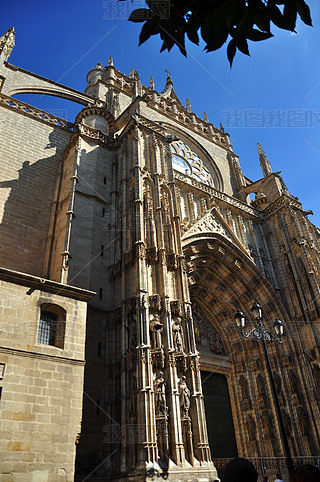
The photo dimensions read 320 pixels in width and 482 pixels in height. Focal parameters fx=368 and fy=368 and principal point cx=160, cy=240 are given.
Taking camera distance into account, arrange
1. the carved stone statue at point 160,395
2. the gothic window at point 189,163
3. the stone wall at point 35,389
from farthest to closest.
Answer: the gothic window at point 189,163 < the carved stone statue at point 160,395 < the stone wall at point 35,389

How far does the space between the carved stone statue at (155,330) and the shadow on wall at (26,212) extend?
15.6 feet

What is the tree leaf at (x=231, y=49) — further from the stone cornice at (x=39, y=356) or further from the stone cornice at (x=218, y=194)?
the stone cornice at (x=218, y=194)

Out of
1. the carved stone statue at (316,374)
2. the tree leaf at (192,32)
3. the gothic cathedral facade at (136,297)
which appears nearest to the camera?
the tree leaf at (192,32)

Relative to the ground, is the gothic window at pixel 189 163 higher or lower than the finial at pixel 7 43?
lower

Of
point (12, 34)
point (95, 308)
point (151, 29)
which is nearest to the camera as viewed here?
point (151, 29)

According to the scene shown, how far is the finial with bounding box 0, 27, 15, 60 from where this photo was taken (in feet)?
59.6

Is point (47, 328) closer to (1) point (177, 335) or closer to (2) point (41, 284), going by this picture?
(2) point (41, 284)

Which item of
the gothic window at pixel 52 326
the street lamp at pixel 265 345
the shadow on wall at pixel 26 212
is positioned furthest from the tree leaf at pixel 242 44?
the shadow on wall at pixel 26 212

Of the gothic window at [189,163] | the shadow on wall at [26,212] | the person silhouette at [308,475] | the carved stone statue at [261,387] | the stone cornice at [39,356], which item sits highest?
the gothic window at [189,163]

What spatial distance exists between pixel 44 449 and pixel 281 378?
11879 mm

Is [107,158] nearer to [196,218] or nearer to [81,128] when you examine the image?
[81,128]

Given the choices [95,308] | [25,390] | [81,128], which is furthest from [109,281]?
[81,128]

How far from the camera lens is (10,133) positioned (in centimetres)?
1545

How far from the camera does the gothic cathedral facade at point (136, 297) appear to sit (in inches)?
318
